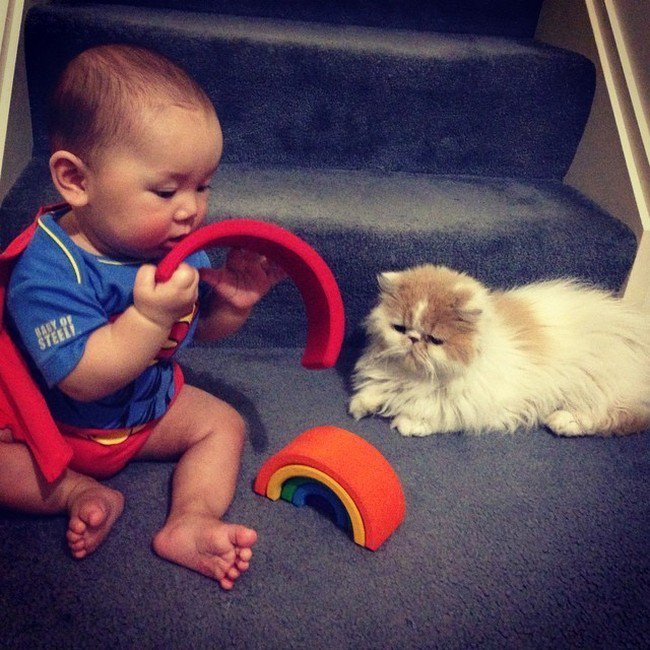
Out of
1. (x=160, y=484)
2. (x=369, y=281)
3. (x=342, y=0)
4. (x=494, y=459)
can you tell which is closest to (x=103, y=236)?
(x=160, y=484)

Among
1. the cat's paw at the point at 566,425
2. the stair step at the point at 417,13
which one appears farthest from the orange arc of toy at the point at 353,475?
the stair step at the point at 417,13

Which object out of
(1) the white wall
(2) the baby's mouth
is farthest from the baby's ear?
(1) the white wall

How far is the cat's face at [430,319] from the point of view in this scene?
1.20 metres

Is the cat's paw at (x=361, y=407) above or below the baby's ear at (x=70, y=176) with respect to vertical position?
below

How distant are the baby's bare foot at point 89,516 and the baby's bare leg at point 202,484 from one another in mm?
86

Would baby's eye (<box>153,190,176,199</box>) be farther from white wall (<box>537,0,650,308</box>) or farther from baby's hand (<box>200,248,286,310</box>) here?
white wall (<box>537,0,650,308</box>)

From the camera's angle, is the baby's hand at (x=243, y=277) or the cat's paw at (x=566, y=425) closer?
the baby's hand at (x=243, y=277)

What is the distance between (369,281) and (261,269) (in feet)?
1.51

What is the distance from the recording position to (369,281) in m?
1.47

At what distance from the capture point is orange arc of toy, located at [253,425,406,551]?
99 cm

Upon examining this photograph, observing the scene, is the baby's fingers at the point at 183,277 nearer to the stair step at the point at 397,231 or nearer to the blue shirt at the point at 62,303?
the blue shirt at the point at 62,303

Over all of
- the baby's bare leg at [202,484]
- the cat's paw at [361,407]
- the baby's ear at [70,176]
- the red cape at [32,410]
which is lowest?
the cat's paw at [361,407]

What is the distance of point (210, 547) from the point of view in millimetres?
918

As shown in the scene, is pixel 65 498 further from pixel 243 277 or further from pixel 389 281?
pixel 389 281
